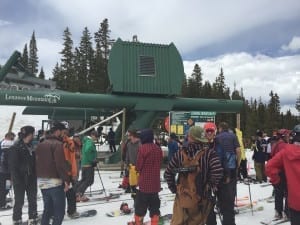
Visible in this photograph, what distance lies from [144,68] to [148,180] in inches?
483

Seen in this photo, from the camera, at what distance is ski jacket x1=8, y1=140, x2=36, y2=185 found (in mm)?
7281

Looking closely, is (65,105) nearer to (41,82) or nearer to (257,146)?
(257,146)

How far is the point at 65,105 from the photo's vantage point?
17.1m

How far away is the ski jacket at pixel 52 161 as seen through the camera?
6.23m

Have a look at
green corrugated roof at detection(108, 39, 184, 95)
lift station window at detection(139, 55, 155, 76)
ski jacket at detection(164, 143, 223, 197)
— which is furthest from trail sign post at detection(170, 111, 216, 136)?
ski jacket at detection(164, 143, 223, 197)

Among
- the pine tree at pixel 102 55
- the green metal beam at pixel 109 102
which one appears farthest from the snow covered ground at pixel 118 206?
the pine tree at pixel 102 55

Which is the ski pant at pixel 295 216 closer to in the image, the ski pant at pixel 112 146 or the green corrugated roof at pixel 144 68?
the green corrugated roof at pixel 144 68

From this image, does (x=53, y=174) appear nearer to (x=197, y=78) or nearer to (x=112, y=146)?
(x=112, y=146)

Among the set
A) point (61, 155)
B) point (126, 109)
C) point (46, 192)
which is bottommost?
point (46, 192)

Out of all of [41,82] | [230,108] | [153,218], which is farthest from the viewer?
[41,82]

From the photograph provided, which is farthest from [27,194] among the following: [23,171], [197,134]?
[197,134]

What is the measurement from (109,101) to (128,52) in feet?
7.42

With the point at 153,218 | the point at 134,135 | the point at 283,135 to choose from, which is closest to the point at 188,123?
the point at 134,135

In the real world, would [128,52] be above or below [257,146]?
above
